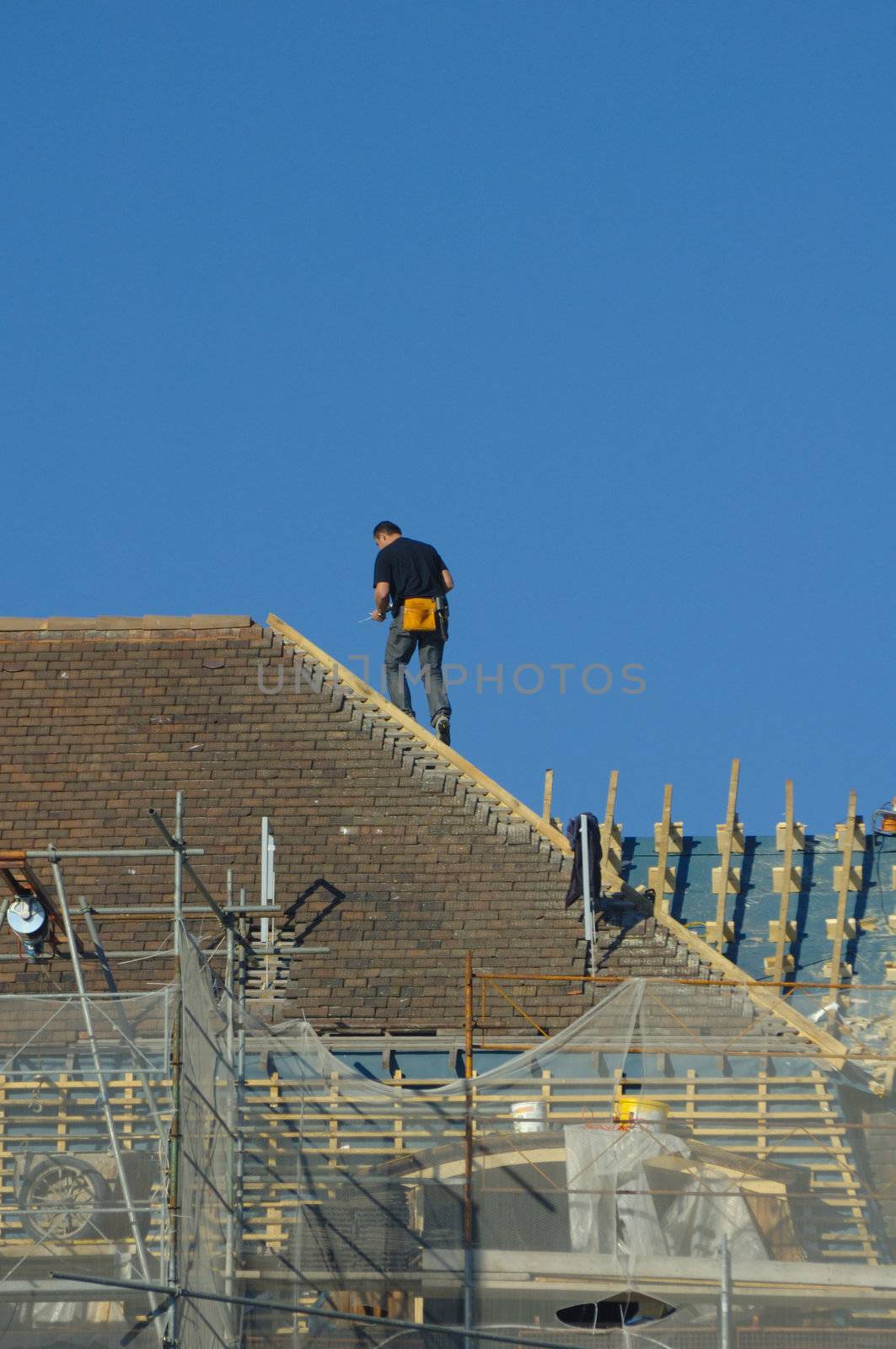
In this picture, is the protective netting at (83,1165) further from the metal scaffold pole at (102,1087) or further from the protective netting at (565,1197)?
the protective netting at (565,1197)

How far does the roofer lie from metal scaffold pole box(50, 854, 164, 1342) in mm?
4647

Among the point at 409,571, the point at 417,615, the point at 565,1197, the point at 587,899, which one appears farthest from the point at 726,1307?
the point at 409,571

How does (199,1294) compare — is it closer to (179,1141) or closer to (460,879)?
(179,1141)

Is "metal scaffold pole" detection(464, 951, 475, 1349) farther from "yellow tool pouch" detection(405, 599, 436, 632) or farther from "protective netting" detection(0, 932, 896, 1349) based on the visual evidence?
"yellow tool pouch" detection(405, 599, 436, 632)

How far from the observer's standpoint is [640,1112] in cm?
1766

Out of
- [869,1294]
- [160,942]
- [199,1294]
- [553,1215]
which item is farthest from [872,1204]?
[160,942]

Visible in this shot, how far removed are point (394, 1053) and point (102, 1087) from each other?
9.35 ft

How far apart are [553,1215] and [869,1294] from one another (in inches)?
87.1

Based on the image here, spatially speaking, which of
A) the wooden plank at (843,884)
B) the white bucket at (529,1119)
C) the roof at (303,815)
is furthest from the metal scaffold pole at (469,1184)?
the wooden plank at (843,884)

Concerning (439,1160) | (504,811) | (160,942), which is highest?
(504,811)

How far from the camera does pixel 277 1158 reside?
17.4 meters

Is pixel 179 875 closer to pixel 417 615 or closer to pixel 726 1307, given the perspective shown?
pixel 726 1307

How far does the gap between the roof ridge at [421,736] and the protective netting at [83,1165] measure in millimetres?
3926

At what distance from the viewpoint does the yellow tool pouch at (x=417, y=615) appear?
894 inches
